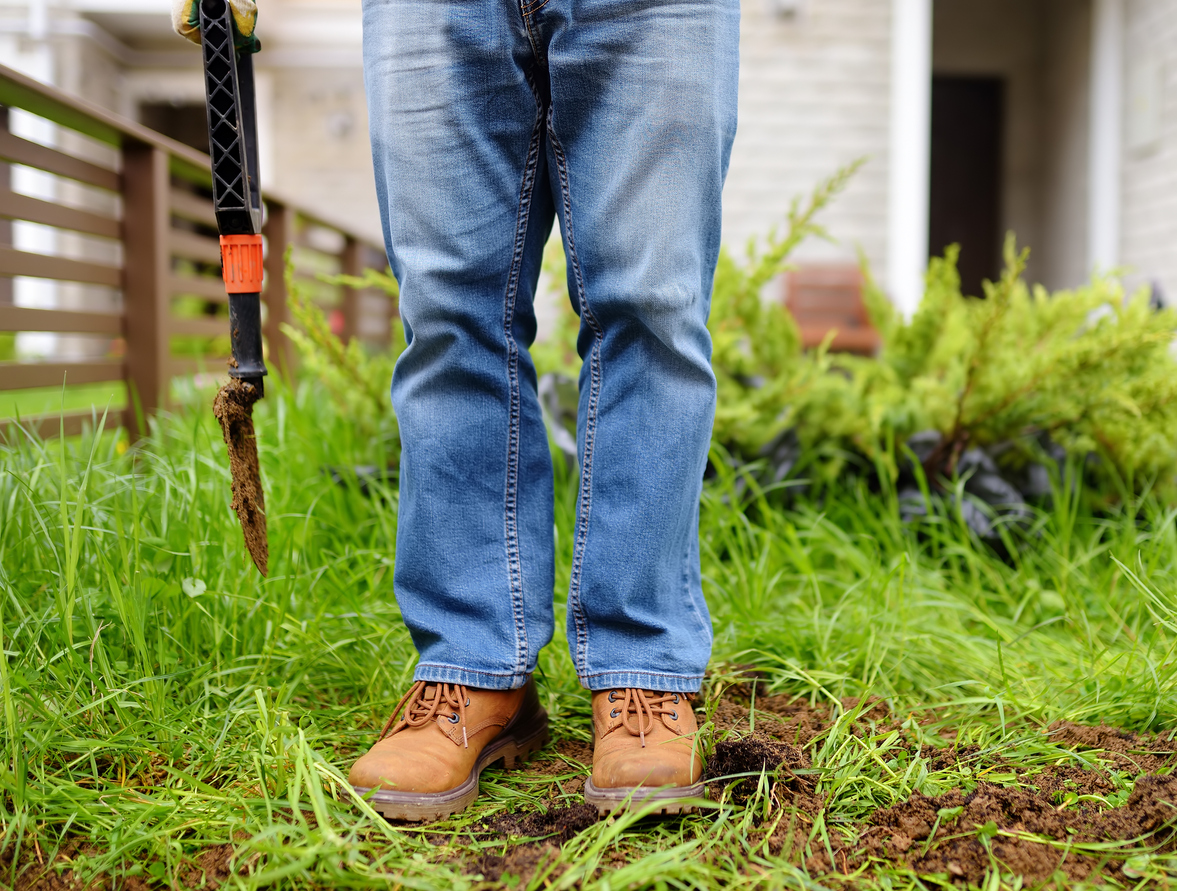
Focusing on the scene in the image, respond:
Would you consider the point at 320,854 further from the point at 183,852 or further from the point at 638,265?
the point at 638,265

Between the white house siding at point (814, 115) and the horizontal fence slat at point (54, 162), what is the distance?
11.0 feet

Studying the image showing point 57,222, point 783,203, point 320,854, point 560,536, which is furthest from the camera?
point 783,203

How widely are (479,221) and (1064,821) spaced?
914 mm

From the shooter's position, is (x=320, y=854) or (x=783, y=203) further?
(x=783, y=203)

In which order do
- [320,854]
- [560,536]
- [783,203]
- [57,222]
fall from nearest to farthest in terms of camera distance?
1. [320,854]
2. [560,536]
3. [57,222]
4. [783,203]

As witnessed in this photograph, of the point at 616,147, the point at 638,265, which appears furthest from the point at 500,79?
the point at 638,265

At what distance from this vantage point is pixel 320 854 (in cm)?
78

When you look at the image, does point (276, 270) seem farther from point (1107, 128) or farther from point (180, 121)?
point (180, 121)

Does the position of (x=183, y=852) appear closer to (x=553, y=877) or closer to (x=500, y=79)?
(x=553, y=877)

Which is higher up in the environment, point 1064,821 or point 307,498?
point 307,498

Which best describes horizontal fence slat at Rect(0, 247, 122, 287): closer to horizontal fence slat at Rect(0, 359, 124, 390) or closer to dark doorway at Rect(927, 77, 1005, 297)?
horizontal fence slat at Rect(0, 359, 124, 390)

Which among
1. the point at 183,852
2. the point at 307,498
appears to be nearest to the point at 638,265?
the point at 183,852

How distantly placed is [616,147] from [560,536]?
2.48ft

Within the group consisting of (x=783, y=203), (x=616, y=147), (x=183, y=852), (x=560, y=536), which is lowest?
(x=183, y=852)
